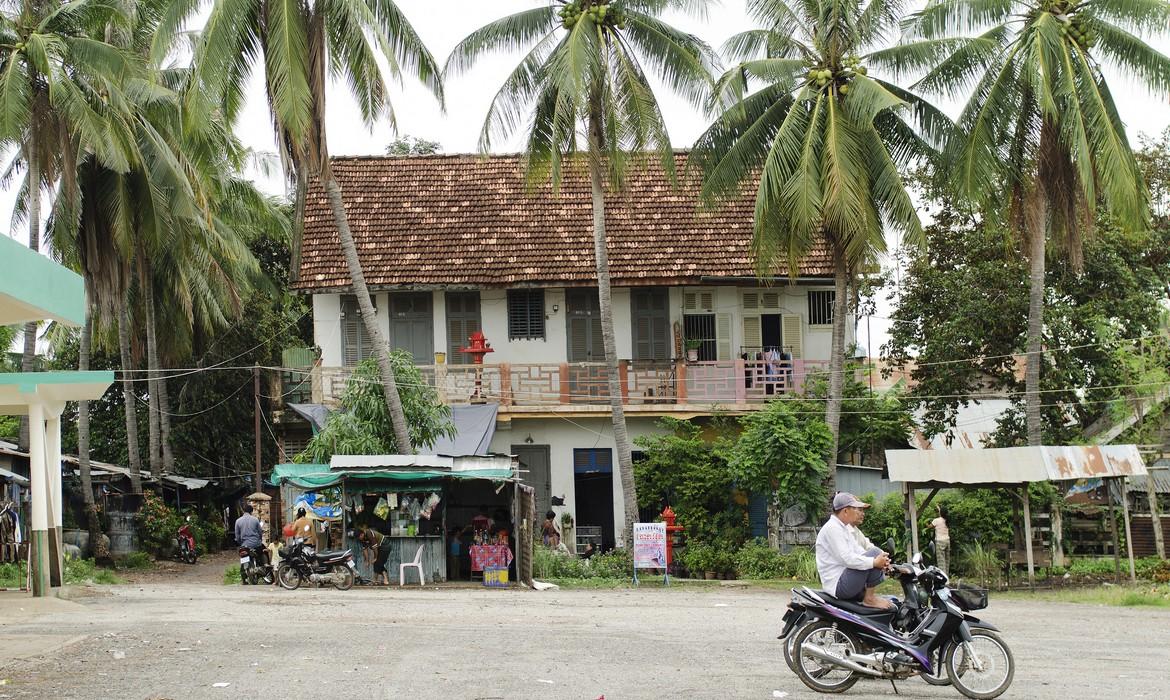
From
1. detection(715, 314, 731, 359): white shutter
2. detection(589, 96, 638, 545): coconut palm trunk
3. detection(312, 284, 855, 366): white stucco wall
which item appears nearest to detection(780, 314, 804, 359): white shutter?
detection(312, 284, 855, 366): white stucco wall

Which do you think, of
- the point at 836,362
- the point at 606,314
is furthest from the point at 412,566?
the point at 836,362

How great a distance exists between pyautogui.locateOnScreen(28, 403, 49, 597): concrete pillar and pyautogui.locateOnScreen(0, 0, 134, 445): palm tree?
24.2 feet

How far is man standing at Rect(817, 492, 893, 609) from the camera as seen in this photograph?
33.1ft

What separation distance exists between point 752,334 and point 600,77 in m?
8.25

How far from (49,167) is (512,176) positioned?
1039cm

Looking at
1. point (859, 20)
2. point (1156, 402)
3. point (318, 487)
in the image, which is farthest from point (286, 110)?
point (1156, 402)

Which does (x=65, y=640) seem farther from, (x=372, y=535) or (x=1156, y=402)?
(x=1156, y=402)

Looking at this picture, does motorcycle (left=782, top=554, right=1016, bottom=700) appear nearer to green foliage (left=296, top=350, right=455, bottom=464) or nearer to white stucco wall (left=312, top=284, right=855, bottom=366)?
green foliage (left=296, top=350, right=455, bottom=464)

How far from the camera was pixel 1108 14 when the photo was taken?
903 inches

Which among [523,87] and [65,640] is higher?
[523,87]

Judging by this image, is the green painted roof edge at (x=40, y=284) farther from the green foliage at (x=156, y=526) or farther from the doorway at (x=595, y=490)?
the green foliage at (x=156, y=526)

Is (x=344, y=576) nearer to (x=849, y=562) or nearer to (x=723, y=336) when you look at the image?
(x=723, y=336)

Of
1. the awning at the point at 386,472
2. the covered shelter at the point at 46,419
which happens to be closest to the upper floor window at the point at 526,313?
the awning at the point at 386,472

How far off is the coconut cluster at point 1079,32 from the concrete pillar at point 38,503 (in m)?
17.5
